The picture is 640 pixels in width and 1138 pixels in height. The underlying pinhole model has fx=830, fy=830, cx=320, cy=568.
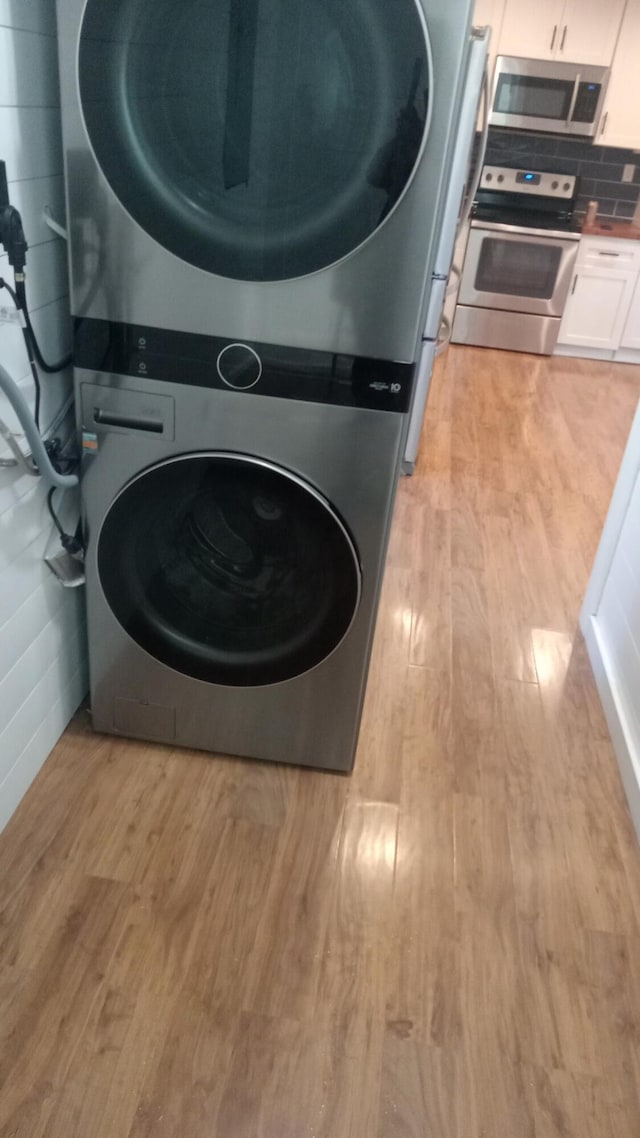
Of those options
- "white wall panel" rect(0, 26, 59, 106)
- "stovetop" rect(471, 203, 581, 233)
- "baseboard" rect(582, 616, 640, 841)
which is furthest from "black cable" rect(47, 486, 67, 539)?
"stovetop" rect(471, 203, 581, 233)

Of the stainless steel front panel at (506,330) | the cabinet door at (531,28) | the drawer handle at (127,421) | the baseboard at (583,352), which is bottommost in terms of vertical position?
the baseboard at (583,352)

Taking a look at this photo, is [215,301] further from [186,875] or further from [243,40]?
[186,875]

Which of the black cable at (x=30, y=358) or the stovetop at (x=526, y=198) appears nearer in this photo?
the black cable at (x=30, y=358)

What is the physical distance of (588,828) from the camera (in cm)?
168

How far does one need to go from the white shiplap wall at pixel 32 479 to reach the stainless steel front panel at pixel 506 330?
3.80 metres

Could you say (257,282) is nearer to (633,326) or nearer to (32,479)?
(32,479)

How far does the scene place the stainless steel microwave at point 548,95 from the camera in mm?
4492

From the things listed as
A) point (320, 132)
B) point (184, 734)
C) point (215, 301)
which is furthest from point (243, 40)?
point (184, 734)

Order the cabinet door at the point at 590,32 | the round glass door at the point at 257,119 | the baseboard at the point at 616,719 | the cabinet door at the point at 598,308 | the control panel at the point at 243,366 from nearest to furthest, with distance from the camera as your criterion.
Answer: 1. the round glass door at the point at 257,119
2. the control panel at the point at 243,366
3. the baseboard at the point at 616,719
4. the cabinet door at the point at 590,32
5. the cabinet door at the point at 598,308

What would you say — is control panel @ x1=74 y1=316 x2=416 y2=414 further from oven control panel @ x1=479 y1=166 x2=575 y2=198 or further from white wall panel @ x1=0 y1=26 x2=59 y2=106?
oven control panel @ x1=479 y1=166 x2=575 y2=198

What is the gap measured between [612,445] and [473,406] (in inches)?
27.3

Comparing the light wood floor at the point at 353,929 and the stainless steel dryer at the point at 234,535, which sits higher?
the stainless steel dryer at the point at 234,535

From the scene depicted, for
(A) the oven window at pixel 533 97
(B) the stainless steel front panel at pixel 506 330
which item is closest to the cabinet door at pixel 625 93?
(A) the oven window at pixel 533 97

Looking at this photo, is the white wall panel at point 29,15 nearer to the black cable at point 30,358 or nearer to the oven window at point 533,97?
the black cable at point 30,358
